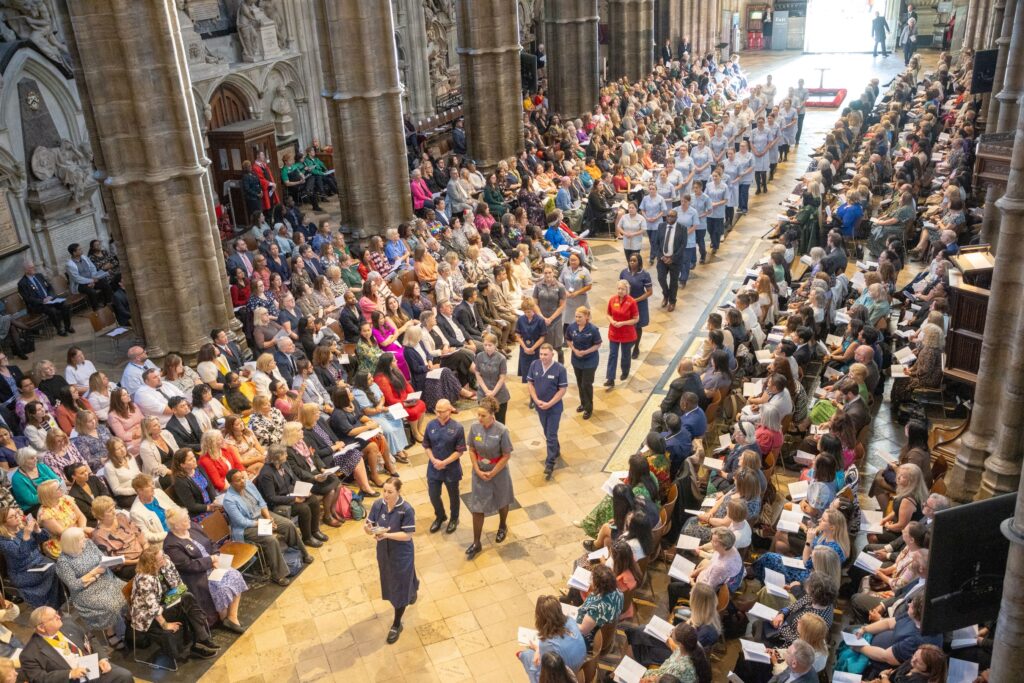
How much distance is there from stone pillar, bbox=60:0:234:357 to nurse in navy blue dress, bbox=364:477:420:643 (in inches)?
213

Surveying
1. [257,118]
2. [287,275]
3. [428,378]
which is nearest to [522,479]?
[428,378]

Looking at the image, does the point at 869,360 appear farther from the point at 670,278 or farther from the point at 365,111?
the point at 365,111

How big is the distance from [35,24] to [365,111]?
546 centimetres

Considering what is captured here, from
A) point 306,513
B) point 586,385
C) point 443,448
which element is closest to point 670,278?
point 586,385

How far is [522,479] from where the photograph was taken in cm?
1077

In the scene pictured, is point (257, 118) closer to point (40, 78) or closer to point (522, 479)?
point (40, 78)

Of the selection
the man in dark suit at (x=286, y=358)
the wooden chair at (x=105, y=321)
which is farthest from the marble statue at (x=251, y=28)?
the man in dark suit at (x=286, y=358)

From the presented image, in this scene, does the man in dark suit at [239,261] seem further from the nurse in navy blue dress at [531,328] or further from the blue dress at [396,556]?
the blue dress at [396,556]

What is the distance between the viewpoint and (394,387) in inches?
443

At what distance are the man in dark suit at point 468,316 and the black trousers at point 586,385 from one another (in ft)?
5.92

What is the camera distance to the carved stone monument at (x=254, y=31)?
1989 cm

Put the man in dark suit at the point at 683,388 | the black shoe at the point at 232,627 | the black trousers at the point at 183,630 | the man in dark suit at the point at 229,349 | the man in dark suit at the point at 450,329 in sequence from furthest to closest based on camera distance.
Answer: the man in dark suit at the point at 450,329 → the man in dark suit at the point at 229,349 → the man in dark suit at the point at 683,388 → the black shoe at the point at 232,627 → the black trousers at the point at 183,630

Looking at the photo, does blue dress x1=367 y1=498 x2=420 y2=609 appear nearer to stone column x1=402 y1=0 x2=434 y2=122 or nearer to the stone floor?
the stone floor

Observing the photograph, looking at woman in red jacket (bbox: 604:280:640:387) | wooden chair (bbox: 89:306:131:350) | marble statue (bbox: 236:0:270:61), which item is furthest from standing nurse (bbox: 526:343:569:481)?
marble statue (bbox: 236:0:270:61)
